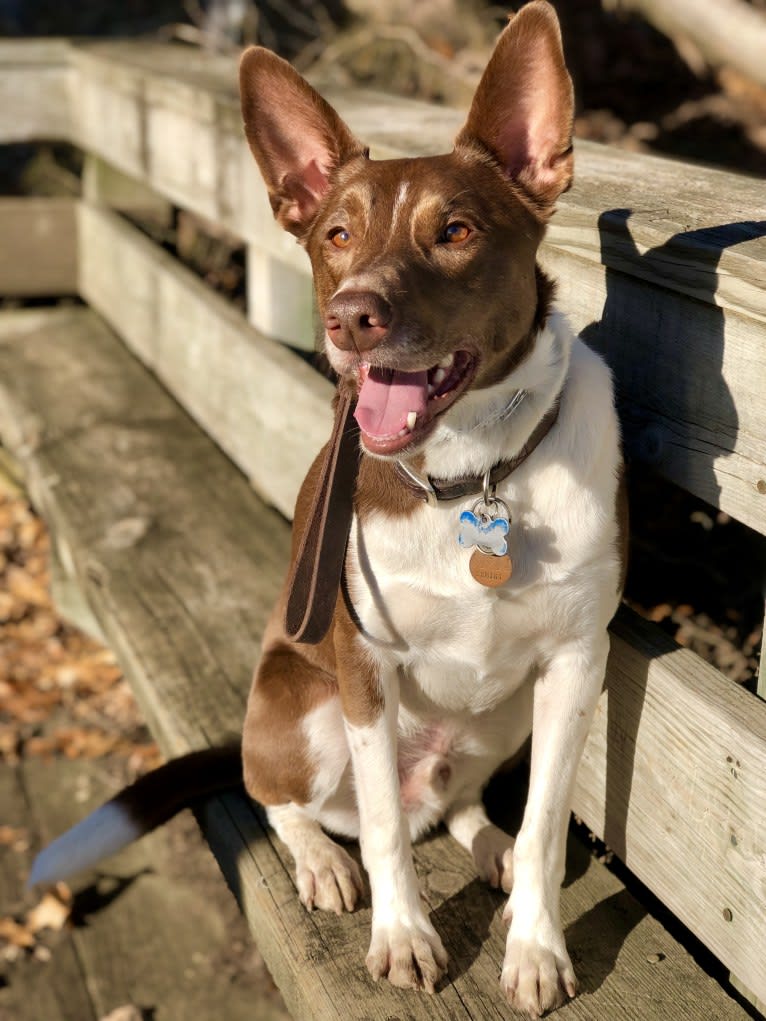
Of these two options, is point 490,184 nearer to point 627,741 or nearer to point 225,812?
point 627,741

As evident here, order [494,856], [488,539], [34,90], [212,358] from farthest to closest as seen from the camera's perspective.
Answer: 1. [34,90]
2. [212,358]
3. [494,856]
4. [488,539]

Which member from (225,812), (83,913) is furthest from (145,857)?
(225,812)

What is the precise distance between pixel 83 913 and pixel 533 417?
7.08 ft

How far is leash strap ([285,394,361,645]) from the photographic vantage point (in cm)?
211

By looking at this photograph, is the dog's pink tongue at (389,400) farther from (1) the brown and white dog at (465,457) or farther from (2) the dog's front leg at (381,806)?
(2) the dog's front leg at (381,806)

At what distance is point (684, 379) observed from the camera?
6.98 feet

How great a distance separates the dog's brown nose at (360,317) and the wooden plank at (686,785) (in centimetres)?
77

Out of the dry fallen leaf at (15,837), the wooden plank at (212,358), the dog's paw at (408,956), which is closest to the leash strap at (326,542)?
the dog's paw at (408,956)

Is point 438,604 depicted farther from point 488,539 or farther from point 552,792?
point 552,792

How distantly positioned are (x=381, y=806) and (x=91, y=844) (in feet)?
2.39

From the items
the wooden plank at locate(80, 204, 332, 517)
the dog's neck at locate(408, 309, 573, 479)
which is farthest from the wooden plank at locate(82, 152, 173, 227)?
the dog's neck at locate(408, 309, 573, 479)

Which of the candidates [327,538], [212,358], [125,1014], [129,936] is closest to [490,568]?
[327,538]

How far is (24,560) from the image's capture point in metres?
5.30

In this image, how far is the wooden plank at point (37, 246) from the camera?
18.4 feet
